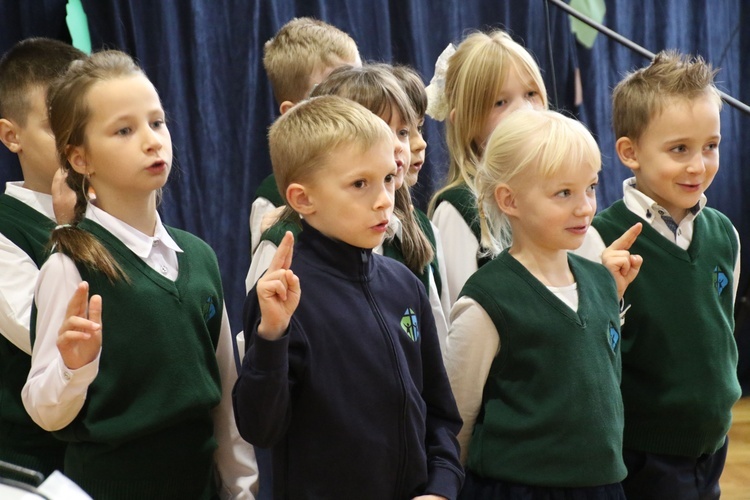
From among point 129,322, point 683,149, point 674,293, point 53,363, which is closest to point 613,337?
point 674,293

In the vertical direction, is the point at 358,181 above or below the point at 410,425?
above

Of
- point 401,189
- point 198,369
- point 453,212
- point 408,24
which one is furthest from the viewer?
point 408,24

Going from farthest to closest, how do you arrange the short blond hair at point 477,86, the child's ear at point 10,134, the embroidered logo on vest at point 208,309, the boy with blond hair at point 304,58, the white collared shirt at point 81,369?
the boy with blond hair at point 304,58, the short blond hair at point 477,86, the child's ear at point 10,134, the embroidered logo on vest at point 208,309, the white collared shirt at point 81,369

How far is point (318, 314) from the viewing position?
1459 mm

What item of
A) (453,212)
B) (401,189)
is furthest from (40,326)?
(453,212)

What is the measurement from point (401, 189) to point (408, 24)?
5.73 ft

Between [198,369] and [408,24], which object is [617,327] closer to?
[198,369]

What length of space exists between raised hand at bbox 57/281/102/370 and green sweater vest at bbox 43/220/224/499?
0.13 m

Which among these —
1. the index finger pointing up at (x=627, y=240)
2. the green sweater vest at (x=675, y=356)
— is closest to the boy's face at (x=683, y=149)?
the green sweater vest at (x=675, y=356)

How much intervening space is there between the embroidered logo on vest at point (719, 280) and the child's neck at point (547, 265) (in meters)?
0.41

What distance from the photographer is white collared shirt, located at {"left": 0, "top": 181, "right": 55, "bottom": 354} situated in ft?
5.63

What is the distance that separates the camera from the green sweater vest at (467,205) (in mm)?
2070

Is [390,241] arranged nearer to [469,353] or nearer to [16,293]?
[469,353]

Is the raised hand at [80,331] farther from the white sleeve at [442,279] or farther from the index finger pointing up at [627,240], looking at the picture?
the index finger pointing up at [627,240]
